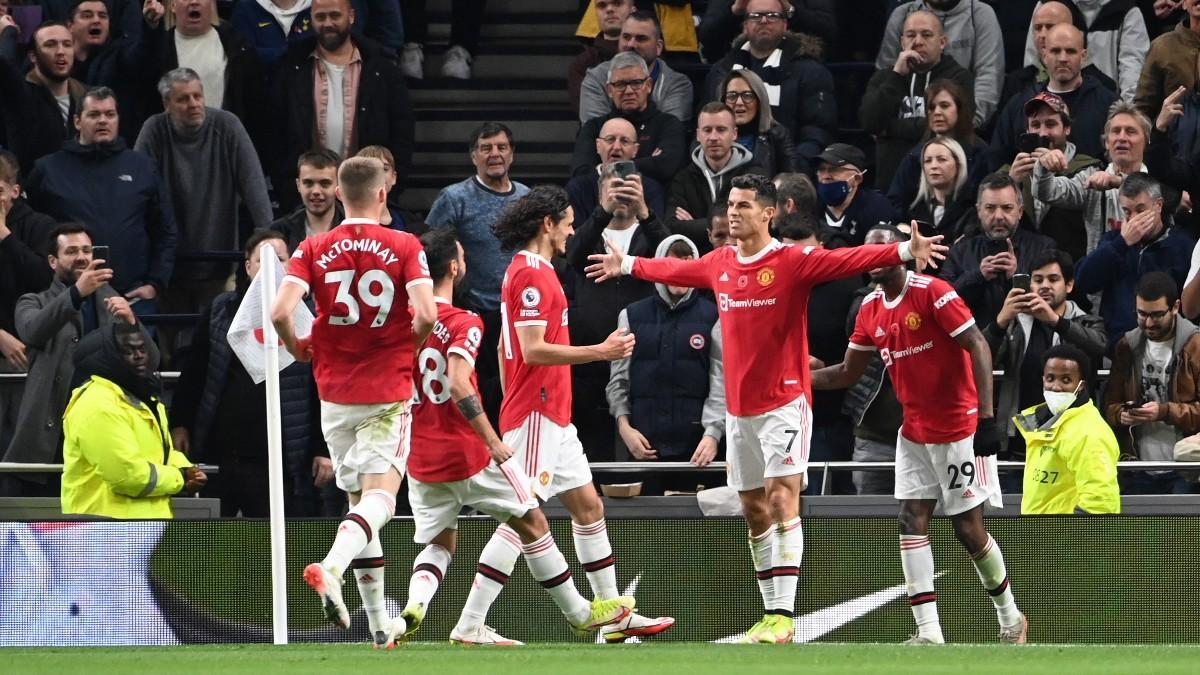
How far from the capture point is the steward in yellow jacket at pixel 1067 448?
37.4 ft

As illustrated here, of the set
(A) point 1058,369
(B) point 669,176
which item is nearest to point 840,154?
(B) point 669,176

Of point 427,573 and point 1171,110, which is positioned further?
point 1171,110

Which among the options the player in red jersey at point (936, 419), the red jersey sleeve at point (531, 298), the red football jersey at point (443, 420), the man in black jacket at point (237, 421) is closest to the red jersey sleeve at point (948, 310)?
the player in red jersey at point (936, 419)

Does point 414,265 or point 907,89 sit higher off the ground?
point 907,89

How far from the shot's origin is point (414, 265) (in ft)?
31.1

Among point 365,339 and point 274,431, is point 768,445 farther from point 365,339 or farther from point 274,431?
point 274,431

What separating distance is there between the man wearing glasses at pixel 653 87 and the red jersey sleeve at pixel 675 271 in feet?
14.0

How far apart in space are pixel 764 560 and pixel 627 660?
206 cm

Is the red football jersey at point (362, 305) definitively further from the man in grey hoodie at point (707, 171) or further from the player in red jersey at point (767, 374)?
the man in grey hoodie at point (707, 171)

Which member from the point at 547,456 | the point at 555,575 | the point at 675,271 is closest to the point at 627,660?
the point at 555,575

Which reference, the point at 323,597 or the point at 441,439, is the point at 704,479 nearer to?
the point at 441,439

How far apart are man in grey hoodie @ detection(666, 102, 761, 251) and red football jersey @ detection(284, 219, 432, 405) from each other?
4.12m

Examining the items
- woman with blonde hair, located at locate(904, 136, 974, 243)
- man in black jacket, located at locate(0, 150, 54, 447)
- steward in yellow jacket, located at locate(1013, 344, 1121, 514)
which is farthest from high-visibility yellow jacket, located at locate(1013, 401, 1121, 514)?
man in black jacket, located at locate(0, 150, 54, 447)

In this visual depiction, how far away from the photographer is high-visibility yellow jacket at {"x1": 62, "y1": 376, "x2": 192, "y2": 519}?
1148 centimetres
